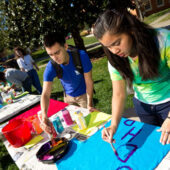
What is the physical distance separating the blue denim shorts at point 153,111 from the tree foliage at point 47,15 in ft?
22.7

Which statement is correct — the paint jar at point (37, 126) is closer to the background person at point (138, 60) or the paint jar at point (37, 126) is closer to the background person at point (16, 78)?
the background person at point (138, 60)

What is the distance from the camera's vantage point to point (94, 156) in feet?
4.54

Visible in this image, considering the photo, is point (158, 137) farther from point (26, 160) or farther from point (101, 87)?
point (101, 87)

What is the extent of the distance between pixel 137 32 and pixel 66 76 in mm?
1397

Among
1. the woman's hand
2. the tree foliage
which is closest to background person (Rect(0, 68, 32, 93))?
the woman's hand

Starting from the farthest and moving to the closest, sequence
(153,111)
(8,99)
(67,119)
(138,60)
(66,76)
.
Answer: (8,99), (66,76), (67,119), (153,111), (138,60)

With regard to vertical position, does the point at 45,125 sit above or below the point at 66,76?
below

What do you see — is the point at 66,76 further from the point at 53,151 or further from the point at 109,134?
the point at 109,134

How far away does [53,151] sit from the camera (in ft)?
5.08

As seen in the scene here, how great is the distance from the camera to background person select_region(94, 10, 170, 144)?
3.88 feet

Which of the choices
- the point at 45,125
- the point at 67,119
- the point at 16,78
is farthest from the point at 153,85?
the point at 16,78

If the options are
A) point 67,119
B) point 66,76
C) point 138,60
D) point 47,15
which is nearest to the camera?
point 138,60

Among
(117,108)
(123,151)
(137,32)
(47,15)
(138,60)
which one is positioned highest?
(47,15)

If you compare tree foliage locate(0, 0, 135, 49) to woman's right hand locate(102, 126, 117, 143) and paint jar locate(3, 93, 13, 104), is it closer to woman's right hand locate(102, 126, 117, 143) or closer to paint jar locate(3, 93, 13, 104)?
paint jar locate(3, 93, 13, 104)
